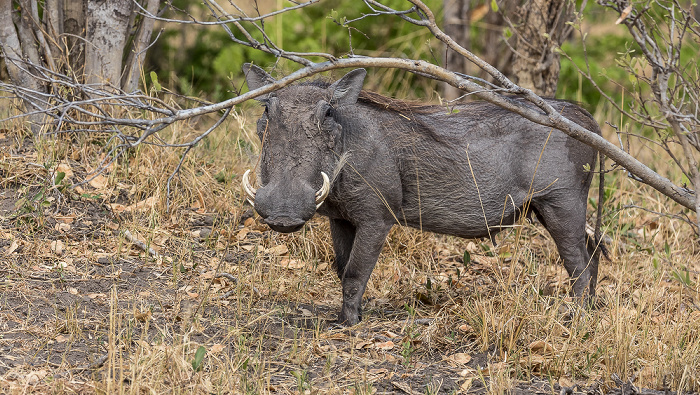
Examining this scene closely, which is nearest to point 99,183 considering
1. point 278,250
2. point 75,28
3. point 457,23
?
point 75,28

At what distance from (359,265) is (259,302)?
62 cm

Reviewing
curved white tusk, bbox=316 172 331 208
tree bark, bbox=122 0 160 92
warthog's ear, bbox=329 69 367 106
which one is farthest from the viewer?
tree bark, bbox=122 0 160 92

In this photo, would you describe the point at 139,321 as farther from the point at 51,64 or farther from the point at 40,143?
the point at 51,64

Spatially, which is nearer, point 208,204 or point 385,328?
point 385,328

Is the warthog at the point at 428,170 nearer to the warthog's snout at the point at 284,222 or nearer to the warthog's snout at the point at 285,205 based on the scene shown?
the warthog's snout at the point at 285,205

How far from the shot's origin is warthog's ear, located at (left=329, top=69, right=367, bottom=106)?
377 cm

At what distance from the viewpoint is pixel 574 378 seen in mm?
3332

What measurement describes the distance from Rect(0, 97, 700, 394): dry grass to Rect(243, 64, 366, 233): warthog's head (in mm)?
531

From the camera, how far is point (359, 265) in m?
3.91

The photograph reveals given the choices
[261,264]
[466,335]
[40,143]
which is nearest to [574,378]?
[466,335]

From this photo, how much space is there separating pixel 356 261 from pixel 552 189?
1.16 meters

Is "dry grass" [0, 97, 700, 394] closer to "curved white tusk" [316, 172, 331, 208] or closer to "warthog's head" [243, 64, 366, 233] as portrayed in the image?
"warthog's head" [243, 64, 366, 233]

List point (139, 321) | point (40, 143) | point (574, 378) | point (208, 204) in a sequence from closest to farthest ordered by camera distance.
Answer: point (574, 378) < point (139, 321) < point (40, 143) < point (208, 204)

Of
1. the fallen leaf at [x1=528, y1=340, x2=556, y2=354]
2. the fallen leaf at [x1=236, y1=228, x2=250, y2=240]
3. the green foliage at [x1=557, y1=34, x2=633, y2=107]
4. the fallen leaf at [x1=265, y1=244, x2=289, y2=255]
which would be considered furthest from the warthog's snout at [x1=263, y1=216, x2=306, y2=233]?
the green foliage at [x1=557, y1=34, x2=633, y2=107]
